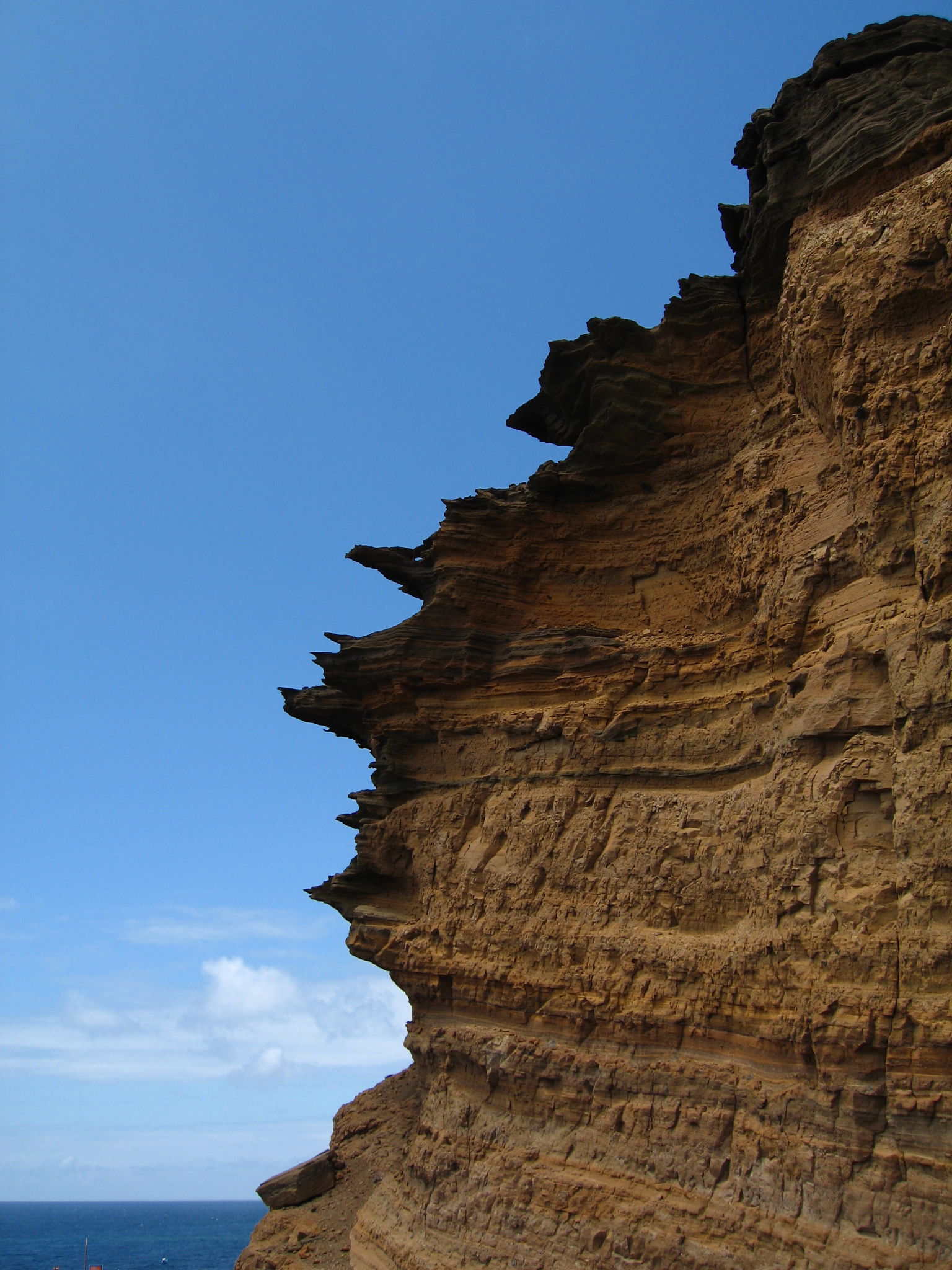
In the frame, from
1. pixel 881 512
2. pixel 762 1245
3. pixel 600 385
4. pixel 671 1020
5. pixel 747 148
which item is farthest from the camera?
pixel 600 385

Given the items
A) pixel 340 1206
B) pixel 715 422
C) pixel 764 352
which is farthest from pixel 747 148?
pixel 340 1206

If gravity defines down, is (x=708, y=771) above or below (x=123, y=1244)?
above

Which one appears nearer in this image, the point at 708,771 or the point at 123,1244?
the point at 708,771

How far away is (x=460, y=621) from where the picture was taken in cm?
1659

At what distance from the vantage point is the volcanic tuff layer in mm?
9234

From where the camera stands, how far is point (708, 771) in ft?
39.9

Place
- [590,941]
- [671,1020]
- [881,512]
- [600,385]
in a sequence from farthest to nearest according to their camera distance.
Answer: [600,385]
[590,941]
[671,1020]
[881,512]

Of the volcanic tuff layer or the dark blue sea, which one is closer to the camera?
the volcanic tuff layer

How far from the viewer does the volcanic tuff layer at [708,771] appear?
30.3 feet

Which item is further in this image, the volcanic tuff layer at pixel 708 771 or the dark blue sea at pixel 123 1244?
the dark blue sea at pixel 123 1244

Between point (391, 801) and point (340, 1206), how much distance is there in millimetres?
6560

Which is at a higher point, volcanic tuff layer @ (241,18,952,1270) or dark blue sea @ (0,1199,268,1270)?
volcanic tuff layer @ (241,18,952,1270)

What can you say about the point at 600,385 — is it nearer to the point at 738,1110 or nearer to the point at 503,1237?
the point at 738,1110

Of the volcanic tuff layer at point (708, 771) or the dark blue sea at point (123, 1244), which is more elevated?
the volcanic tuff layer at point (708, 771)
